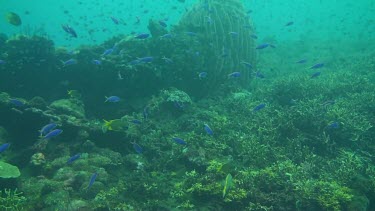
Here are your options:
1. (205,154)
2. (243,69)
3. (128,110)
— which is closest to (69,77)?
(128,110)

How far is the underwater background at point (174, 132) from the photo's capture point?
6824 millimetres

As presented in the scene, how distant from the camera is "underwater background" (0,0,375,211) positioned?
682 centimetres

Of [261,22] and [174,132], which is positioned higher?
[174,132]

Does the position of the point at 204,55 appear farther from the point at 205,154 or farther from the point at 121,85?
the point at 205,154

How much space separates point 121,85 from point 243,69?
7.97 m

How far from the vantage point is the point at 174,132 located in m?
10.6

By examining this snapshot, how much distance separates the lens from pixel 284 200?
21.5 ft

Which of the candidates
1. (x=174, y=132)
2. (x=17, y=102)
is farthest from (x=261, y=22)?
(x=17, y=102)

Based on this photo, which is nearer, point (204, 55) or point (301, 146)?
point (301, 146)

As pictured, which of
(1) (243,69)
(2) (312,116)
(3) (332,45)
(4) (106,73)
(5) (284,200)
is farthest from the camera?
(3) (332,45)

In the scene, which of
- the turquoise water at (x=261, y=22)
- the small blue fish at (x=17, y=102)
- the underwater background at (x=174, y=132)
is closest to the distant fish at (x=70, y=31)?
the underwater background at (x=174, y=132)

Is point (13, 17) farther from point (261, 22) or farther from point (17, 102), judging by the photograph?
point (261, 22)

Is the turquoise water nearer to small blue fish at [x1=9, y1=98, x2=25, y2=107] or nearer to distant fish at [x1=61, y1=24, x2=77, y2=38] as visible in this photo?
distant fish at [x1=61, y1=24, x2=77, y2=38]

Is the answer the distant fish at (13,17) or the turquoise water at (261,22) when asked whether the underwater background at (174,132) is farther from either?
the turquoise water at (261,22)
